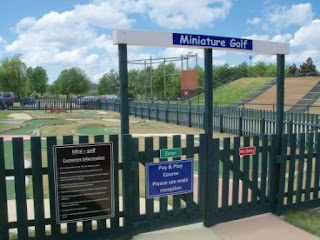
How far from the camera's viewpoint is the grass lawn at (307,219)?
13.7 feet

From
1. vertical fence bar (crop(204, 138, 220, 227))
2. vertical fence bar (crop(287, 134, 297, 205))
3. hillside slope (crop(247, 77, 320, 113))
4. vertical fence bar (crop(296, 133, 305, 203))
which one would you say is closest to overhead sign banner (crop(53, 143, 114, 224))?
vertical fence bar (crop(204, 138, 220, 227))

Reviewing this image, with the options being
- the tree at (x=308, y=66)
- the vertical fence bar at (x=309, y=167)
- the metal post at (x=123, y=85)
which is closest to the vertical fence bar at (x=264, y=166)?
the vertical fence bar at (x=309, y=167)

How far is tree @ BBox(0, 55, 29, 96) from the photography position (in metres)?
52.1

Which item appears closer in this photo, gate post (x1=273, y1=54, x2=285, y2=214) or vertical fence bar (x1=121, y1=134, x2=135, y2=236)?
vertical fence bar (x1=121, y1=134, x2=135, y2=236)

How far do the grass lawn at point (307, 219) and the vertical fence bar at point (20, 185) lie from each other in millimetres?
3365

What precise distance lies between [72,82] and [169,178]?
84.1 m

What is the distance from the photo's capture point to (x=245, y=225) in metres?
4.27

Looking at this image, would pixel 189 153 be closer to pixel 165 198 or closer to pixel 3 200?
pixel 165 198

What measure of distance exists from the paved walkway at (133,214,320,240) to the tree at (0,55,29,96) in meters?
54.3

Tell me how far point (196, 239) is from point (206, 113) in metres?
1.52

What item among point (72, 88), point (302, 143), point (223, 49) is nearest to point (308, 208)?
point (302, 143)

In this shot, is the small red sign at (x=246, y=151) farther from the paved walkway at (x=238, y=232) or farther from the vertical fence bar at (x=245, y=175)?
the paved walkway at (x=238, y=232)

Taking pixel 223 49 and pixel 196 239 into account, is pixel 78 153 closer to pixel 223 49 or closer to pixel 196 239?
pixel 196 239

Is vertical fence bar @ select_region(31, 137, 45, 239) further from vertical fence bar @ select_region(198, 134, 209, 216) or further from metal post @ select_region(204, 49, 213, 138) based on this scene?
metal post @ select_region(204, 49, 213, 138)
